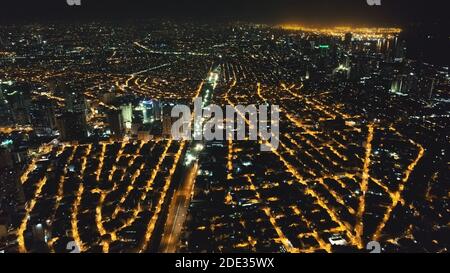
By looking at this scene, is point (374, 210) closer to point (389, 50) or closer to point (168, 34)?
point (389, 50)

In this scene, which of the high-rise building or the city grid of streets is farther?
the high-rise building

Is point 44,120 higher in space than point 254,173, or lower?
higher

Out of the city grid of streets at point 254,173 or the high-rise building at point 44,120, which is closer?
the city grid of streets at point 254,173

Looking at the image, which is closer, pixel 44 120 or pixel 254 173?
pixel 254 173

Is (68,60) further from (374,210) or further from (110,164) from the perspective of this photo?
(374,210)

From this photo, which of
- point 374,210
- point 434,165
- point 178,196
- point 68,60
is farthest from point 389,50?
point 68,60

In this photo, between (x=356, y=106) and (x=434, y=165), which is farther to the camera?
(x=356, y=106)

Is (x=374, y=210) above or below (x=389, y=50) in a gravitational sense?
below
